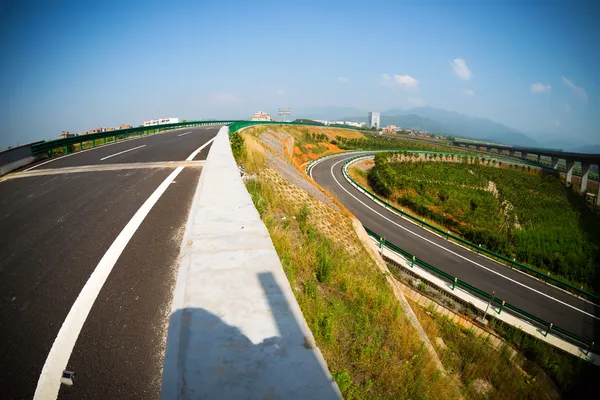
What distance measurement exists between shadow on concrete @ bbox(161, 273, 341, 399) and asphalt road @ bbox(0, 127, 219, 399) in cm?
56

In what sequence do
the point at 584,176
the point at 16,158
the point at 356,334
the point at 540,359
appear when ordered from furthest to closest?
the point at 584,176, the point at 540,359, the point at 16,158, the point at 356,334

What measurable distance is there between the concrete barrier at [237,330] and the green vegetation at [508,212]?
2612cm

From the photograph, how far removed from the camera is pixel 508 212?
103 feet

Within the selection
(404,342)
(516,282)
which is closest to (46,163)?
(404,342)

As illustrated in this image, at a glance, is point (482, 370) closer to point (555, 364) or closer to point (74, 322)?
point (555, 364)

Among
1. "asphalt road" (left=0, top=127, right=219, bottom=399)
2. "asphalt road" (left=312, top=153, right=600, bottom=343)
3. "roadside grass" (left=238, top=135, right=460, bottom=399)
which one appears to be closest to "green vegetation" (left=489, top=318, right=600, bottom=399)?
"asphalt road" (left=312, top=153, right=600, bottom=343)

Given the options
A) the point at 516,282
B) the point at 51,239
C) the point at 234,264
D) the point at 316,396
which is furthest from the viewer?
the point at 516,282

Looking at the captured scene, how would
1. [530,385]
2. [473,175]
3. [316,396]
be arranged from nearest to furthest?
[316,396] → [530,385] → [473,175]

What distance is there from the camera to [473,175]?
46.2m

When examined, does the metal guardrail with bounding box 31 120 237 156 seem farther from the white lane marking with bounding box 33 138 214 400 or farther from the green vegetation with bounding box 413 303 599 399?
the green vegetation with bounding box 413 303 599 399

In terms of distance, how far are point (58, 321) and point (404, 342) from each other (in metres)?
5.36

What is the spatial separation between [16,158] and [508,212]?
133ft

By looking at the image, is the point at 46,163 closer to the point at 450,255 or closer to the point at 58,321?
the point at 58,321

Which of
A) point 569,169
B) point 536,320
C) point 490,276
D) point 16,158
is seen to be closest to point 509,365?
point 536,320
